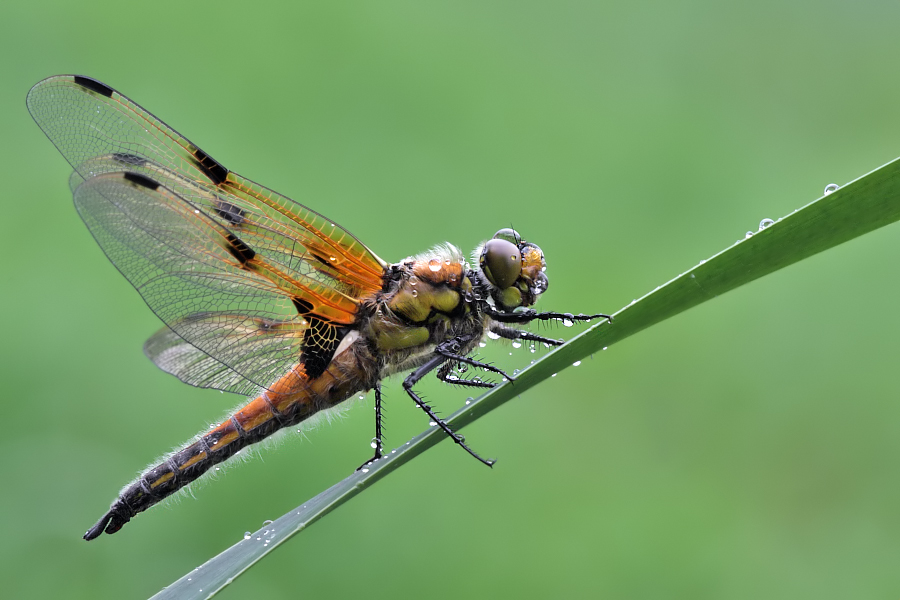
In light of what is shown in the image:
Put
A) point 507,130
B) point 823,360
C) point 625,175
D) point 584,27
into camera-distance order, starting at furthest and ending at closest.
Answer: point 584,27 → point 507,130 → point 625,175 → point 823,360

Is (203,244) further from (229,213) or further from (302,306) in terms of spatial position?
(302,306)


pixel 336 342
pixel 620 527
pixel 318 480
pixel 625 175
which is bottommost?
pixel 318 480

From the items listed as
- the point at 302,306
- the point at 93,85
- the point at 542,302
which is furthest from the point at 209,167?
the point at 542,302

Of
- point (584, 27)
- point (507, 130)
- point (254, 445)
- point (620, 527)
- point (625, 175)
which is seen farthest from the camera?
point (584, 27)

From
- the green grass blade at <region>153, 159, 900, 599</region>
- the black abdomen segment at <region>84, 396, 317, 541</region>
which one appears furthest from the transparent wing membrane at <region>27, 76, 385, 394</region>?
the green grass blade at <region>153, 159, 900, 599</region>

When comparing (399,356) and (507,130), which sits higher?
(507,130)

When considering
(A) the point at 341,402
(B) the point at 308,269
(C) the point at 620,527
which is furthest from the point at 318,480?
(C) the point at 620,527

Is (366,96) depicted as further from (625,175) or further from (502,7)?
(625,175)
